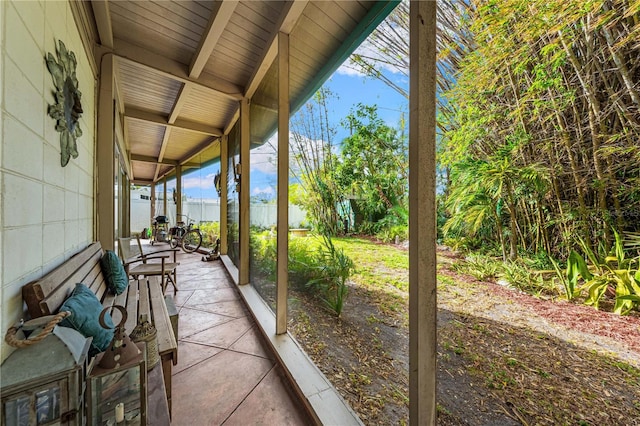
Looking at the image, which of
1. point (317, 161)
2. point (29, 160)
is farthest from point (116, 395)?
point (317, 161)

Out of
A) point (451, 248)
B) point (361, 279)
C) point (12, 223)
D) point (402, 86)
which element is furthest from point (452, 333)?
point (12, 223)

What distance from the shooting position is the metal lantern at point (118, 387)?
0.77m

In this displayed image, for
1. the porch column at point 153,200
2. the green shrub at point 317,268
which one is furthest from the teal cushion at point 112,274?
the porch column at point 153,200

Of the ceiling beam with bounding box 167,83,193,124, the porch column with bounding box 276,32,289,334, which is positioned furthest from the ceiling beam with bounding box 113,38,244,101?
the porch column with bounding box 276,32,289,334

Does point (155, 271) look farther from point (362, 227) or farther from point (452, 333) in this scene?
point (452, 333)

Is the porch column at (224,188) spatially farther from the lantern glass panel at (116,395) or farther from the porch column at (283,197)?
the lantern glass panel at (116,395)

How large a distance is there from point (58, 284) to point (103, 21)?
2250 millimetres

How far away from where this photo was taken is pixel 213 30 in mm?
1954

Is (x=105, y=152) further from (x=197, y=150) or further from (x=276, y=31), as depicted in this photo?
(x=197, y=150)

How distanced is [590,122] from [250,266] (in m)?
3.38

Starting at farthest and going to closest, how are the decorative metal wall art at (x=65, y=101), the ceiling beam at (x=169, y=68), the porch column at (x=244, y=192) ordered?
1. the porch column at (x=244, y=192)
2. the ceiling beam at (x=169, y=68)
3. the decorative metal wall art at (x=65, y=101)

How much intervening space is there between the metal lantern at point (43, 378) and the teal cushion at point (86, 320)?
171mm

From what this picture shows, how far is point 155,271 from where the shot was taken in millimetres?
2828

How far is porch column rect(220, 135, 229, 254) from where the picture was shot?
15.1 ft
